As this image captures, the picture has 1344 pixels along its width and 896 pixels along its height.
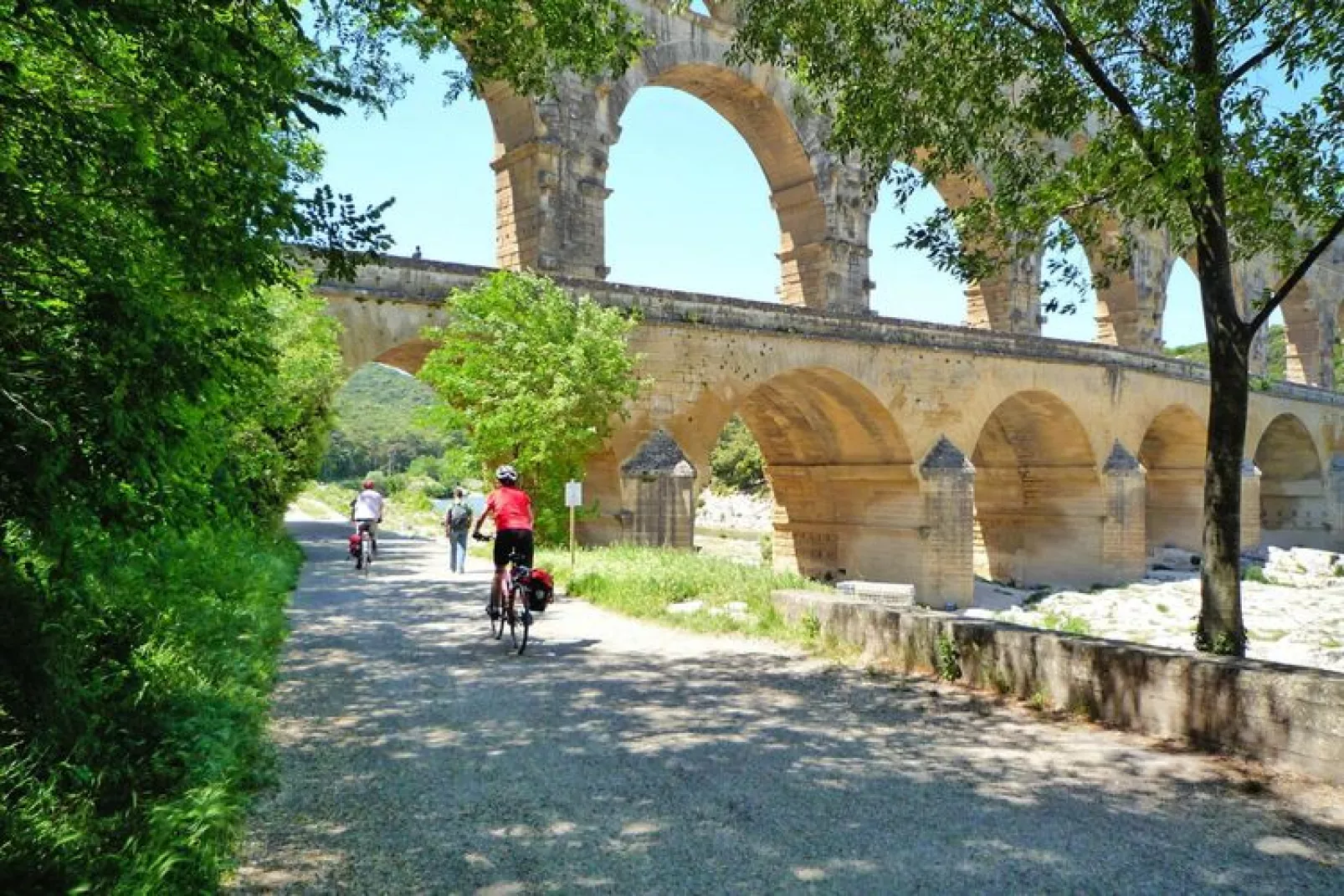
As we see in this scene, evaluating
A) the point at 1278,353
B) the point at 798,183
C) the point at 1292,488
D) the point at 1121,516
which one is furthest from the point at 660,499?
the point at 1278,353

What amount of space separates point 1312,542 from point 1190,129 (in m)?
38.9

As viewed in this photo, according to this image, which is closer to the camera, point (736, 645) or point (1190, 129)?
point (1190, 129)

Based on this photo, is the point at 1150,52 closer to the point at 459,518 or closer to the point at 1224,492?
the point at 1224,492

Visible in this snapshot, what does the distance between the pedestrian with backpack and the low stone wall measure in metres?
7.72

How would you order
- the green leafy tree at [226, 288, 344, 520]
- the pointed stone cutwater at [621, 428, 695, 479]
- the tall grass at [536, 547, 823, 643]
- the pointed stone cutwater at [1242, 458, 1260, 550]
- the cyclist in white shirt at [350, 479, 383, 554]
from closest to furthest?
the tall grass at [536, 547, 823, 643], the green leafy tree at [226, 288, 344, 520], the cyclist in white shirt at [350, 479, 383, 554], the pointed stone cutwater at [621, 428, 695, 479], the pointed stone cutwater at [1242, 458, 1260, 550]

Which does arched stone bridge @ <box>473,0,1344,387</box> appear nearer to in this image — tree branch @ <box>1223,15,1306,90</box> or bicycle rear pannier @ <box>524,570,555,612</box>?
tree branch @ <box>1223,15,1306,90</box>

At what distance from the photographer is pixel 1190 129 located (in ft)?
19.2

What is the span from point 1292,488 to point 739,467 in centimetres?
2834

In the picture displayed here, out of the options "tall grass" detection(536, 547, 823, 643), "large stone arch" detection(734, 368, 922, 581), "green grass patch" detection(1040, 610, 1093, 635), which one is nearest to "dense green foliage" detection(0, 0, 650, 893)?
"tall grass" detection(536, 547, 823, 643)

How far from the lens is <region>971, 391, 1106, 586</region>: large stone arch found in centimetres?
2572

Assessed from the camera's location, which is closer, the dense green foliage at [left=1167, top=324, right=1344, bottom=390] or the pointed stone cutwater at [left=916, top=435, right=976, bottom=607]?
the pointed stone cutwater at [left=916, top=435, right=976, bottom=607]

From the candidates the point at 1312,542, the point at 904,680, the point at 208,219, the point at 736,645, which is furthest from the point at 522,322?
the point at 1312,542

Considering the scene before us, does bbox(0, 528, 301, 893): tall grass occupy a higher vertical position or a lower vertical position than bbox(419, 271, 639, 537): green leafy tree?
lower

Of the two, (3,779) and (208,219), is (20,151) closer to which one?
(208,219)
